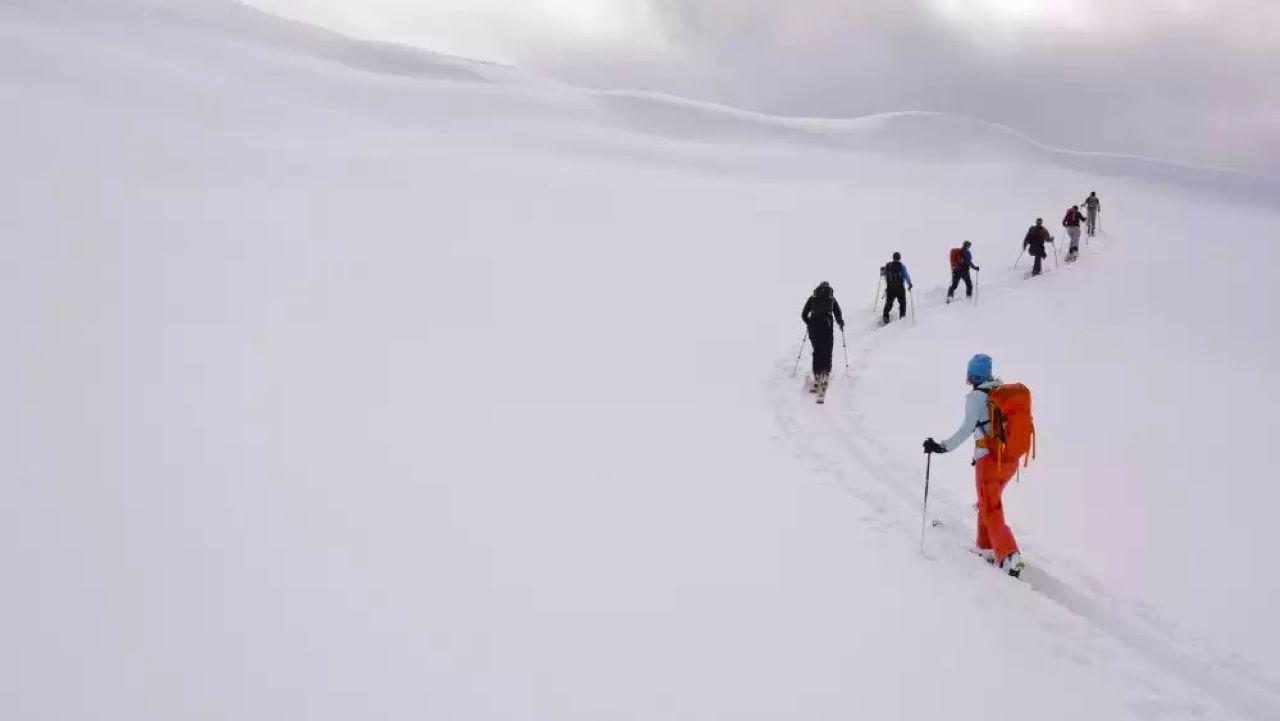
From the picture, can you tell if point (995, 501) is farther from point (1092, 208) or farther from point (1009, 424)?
point (1092, 208)

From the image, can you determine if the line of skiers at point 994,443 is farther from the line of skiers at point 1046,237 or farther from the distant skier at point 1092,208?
the distant skier at point 1092,208

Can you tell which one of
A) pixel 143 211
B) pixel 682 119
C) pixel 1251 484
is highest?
pixel 682 119

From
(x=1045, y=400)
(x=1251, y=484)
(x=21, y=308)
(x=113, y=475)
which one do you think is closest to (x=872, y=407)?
(x=1045, y=400)

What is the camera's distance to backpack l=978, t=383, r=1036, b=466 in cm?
557

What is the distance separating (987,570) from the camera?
19.2 ft

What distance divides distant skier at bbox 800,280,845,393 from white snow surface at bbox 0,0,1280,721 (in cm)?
42

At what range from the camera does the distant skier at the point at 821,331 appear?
10.4 meters

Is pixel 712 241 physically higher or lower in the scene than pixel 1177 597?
A: higher

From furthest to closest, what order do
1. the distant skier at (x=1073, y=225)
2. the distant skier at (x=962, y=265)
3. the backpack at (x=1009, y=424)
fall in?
the distant skier at (x=1073, y=225)
the distant skier at (x=962, y=265)
the backpack at (x=1009, y=424)

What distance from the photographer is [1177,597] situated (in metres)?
5.54

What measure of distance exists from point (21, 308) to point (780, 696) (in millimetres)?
9321

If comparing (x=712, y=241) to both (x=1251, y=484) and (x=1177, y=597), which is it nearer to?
(x=1251, y=484)

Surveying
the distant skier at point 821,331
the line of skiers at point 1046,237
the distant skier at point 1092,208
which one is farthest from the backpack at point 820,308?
the distant skier at point 1092,208

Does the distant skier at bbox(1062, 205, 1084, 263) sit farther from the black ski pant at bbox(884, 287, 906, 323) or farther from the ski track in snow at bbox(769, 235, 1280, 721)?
the ski track in snow at bbox(769, 235, 1280, 721)
